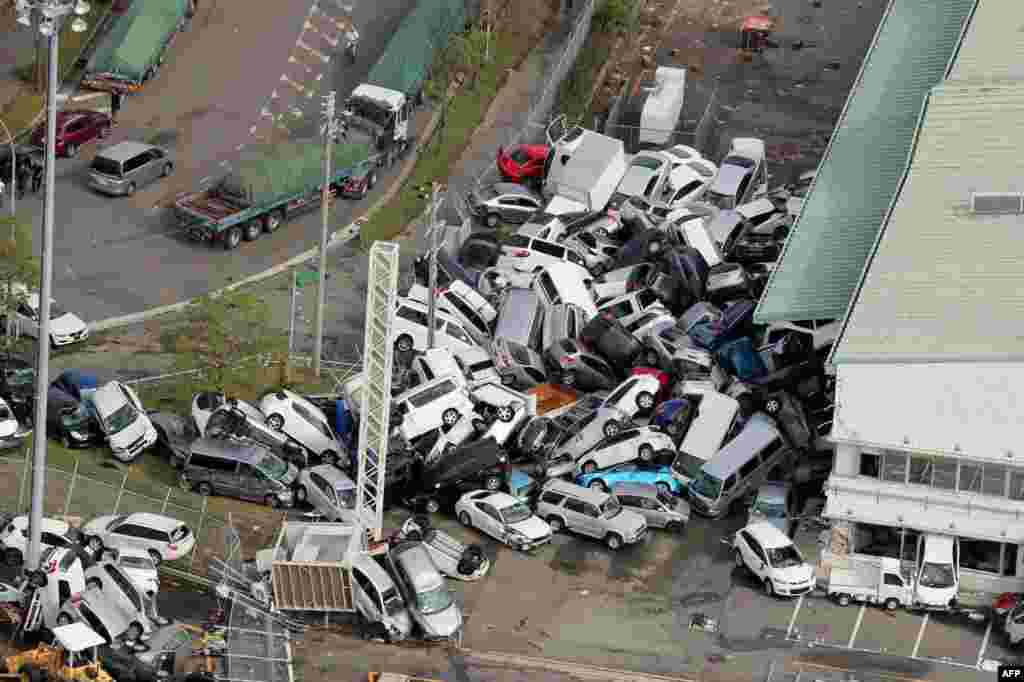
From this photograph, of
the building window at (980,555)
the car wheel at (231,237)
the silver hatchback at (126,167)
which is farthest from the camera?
the silver hatchback at (126,167)

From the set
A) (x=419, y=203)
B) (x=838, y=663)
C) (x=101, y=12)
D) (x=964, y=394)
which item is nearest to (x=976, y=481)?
(x=964, y=394)

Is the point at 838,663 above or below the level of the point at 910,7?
below

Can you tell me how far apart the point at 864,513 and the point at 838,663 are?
15.8ft

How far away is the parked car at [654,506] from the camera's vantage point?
63594mm

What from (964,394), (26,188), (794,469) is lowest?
(26,188)

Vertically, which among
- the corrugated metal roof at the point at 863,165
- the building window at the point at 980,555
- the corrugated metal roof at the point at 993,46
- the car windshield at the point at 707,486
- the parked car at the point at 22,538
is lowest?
the parked car at the point at 22,538

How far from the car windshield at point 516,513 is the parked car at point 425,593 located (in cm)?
458

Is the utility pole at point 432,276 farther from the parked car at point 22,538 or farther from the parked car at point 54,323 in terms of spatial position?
the parked car at point 22,538

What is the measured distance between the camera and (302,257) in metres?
79.1

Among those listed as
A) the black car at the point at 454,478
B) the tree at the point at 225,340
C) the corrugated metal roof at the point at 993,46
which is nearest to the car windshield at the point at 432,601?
the black car at the point at 454,478

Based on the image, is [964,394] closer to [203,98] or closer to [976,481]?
[976,481]

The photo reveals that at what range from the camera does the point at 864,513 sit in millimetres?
60375

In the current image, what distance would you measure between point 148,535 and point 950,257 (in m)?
23.4

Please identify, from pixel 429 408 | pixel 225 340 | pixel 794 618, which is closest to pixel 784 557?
pixel 794 618
